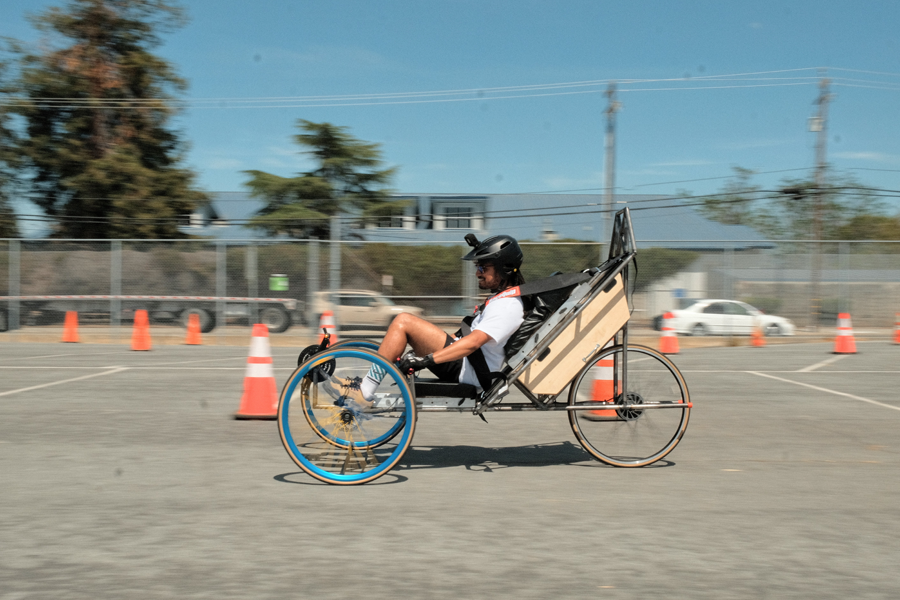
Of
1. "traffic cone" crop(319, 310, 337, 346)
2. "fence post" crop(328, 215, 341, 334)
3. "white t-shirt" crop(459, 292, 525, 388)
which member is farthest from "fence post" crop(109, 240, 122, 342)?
"white t-shirt" crop(459, 292, 525, 388)

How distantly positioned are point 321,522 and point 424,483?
3.50 ft

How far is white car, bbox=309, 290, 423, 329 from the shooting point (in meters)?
19.7

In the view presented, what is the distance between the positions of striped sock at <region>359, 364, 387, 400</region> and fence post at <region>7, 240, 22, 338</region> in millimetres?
18310

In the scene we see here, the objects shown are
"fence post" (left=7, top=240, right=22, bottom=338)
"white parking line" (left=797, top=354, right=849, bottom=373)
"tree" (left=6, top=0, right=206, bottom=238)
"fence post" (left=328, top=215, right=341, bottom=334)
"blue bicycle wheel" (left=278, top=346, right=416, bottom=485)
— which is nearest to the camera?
"blue bicycle wheel" (left=278, top=346, right=416, bottom=485)

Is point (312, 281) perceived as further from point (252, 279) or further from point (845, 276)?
point (845, 276)

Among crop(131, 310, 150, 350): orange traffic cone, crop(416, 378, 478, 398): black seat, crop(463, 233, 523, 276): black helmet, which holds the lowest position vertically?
crop(131, 310, 150, 350): orange traffic cone

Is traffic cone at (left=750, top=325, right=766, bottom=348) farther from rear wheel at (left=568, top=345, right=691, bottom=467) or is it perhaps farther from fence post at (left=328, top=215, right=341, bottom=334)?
rear wheel at (left=568, top=345, right=691, bottom=467)

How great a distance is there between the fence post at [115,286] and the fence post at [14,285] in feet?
7.92

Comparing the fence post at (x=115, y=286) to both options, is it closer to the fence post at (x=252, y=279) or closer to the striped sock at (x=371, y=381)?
the fence post at (x=252, y=279)

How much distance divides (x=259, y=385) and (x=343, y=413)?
275cm

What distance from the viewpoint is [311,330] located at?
19.8m

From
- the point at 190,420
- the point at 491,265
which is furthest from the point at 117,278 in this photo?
the point at 491,265

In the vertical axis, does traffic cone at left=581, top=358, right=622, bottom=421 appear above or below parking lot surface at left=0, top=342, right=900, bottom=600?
above

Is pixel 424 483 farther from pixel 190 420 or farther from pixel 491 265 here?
pixel 190 420
